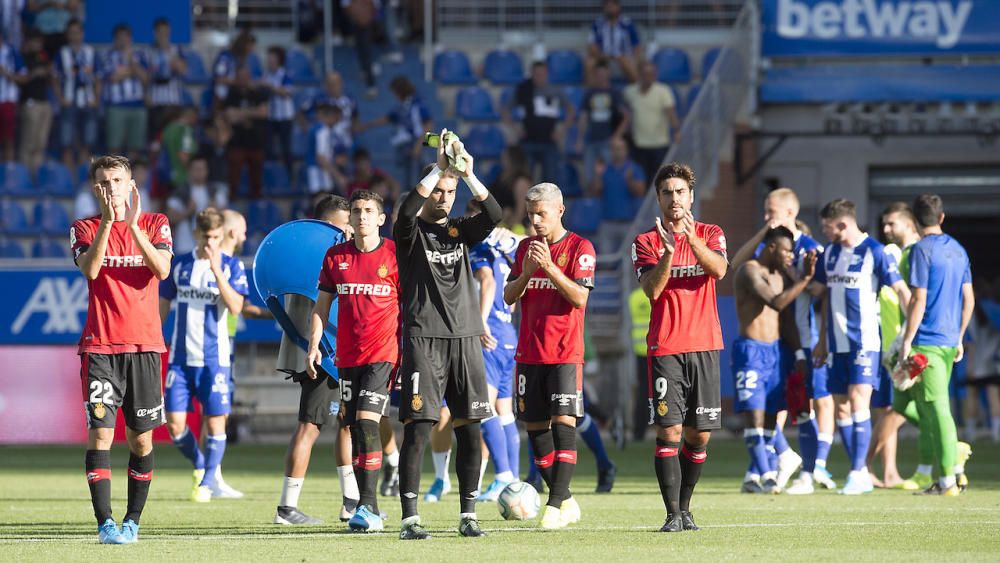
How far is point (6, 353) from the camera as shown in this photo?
19.4 meters

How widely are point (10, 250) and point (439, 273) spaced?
1579 cm

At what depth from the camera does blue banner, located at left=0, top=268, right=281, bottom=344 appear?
2009 centimetres

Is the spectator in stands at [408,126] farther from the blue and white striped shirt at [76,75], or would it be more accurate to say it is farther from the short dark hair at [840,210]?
the short dark hair at [840,210]

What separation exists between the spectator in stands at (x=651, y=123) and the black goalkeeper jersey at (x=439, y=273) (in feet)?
47.5

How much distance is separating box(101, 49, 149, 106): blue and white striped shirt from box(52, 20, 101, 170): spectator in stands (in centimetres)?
25

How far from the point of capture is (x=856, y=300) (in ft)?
40.7

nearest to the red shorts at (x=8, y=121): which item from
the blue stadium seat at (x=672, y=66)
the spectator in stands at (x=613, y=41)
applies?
the spectator in stands at (x=613, y=41)

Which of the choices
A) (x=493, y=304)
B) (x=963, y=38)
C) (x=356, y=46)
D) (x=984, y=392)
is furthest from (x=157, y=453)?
(x=963, y=38)

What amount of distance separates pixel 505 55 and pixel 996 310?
875cm

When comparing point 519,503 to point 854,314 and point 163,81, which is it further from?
point 163,81

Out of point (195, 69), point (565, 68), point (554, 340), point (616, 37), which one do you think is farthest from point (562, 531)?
point (195, 69)

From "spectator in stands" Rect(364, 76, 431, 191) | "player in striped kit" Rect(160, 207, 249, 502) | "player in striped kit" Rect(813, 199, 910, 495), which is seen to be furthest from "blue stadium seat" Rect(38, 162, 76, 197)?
"player in striped kit" Rect(813, 199, 910, 495)

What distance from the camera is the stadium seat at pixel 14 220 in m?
23.7

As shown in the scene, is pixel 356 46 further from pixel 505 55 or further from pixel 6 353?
pixel 6 353
